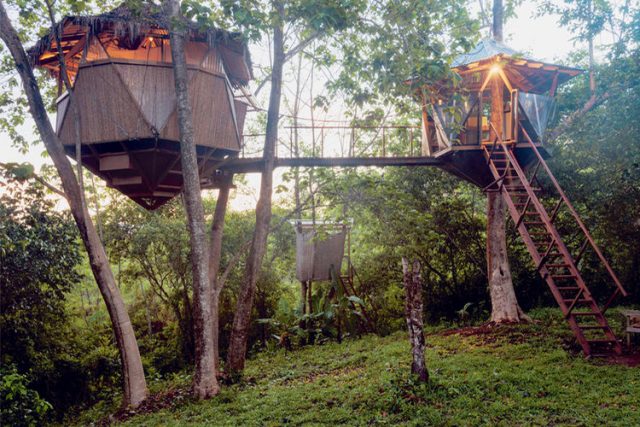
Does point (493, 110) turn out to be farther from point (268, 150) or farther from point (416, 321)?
point (416, 321)

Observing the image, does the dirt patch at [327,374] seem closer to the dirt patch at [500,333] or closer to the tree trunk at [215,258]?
the tree trunk at [215,258]

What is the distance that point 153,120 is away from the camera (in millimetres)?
9500

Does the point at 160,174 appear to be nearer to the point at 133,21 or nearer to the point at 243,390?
the point at 133,21

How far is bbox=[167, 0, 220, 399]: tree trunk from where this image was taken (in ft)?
29.8

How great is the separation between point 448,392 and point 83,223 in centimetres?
699

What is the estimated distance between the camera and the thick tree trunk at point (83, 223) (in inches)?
348

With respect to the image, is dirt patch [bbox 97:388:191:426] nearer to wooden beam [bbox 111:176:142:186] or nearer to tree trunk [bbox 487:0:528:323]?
wooden beam [bbox 111:176:142:186]

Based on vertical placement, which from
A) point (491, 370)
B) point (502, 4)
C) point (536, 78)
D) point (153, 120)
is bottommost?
point (491, 370)

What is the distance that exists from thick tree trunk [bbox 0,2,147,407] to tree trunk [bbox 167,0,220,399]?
141cm

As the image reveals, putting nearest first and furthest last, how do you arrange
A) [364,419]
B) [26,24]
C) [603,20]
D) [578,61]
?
[364,419] → [26,24] → [603,20] → [578,61]

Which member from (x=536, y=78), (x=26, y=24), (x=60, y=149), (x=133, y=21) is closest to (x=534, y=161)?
(x=536, y=78)

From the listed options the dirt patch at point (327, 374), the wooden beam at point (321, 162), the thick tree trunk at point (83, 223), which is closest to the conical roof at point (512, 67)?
the wooden beam at point (321, 162)

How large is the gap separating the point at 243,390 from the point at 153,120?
550 centimetres

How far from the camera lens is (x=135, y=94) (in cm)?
945
